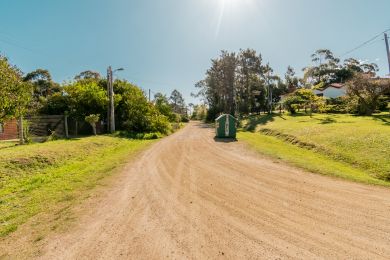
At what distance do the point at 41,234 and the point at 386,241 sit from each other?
7257 mm

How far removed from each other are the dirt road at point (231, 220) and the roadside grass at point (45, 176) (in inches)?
55.8

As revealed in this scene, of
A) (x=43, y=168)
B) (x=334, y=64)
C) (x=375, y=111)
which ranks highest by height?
(x=334, y=64)

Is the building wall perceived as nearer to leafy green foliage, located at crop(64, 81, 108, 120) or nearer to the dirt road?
leafy green foliage, located at crop(64, 81, 108, 120)

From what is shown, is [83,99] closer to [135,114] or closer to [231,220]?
[135,114]

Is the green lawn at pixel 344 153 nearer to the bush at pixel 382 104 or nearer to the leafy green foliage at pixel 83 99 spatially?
the leafy green foliage at pixel 83 99

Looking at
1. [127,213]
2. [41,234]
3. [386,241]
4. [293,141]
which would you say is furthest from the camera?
[293,141]

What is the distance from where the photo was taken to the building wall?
2522 cm

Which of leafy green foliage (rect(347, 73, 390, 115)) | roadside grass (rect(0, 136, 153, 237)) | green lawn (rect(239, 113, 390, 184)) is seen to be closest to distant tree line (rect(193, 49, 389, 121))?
leafy green foliage (rect(347, 73, 390, 115))

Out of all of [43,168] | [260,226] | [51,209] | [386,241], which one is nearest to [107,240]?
[51,209]

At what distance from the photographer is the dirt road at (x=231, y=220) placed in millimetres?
4871

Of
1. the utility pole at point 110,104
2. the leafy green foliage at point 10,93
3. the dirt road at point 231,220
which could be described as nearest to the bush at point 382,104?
the dirt road at point 231,220

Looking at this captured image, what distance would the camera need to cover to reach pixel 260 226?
5859 millimetres

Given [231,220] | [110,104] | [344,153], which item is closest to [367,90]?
[344,153]

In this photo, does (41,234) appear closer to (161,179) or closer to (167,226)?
(167,226)
